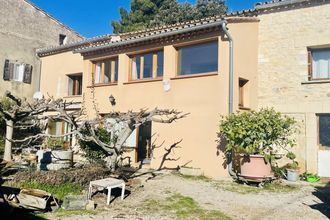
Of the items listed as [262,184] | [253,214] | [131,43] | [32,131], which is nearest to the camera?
[253,214]

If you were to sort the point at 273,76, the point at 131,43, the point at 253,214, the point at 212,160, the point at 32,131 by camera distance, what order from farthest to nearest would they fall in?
1. the point at 32,131
2. the point at 131,43
3. the point at 273,76
4. the point at 212,160
5. the point at 253,214

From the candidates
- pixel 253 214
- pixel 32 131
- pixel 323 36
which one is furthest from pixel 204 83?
pixel 32 131

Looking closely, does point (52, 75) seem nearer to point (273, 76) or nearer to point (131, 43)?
point (131, 43)

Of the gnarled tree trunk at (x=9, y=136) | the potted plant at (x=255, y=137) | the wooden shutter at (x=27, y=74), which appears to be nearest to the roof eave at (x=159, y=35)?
the potted plant at (x=255, y=137)

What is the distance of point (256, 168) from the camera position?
1085 centimetres

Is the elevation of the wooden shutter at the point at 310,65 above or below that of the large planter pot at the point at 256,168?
above

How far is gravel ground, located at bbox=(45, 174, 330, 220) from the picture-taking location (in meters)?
7.65

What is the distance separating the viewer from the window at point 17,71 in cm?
2039

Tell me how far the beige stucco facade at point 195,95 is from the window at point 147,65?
0.33m

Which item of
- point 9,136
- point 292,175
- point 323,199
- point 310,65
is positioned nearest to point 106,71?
point 9,136

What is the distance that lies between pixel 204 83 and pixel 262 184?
14.5 ft

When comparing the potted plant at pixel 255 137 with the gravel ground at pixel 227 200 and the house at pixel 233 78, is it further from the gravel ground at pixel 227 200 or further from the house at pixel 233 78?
the house at pixel 233 78

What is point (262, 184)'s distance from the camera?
1088 centimetres

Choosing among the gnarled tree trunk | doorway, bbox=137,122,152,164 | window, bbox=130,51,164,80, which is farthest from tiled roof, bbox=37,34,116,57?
the gnarled tree trunk
